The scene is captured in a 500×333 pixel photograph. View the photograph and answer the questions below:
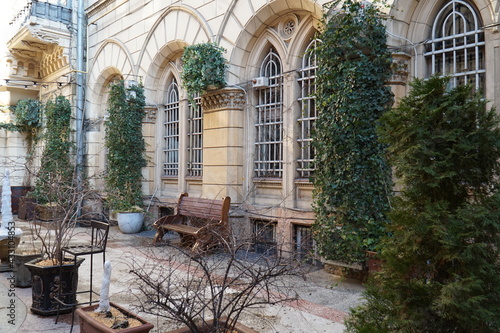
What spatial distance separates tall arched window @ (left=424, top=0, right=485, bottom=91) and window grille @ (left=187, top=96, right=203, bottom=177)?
21.0ft

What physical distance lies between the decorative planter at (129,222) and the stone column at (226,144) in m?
3.08

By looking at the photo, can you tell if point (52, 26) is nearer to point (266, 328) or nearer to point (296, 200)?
point (296, 200)

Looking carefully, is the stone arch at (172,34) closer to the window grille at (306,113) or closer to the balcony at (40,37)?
the window grille at (306,113)

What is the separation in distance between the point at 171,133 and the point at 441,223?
11011mm

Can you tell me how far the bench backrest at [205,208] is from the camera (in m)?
9.20

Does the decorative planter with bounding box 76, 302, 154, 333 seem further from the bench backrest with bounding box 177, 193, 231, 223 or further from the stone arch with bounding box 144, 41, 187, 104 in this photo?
the stone arch with bounding box 144, 41, 187, 104

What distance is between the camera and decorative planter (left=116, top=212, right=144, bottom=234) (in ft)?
40.9

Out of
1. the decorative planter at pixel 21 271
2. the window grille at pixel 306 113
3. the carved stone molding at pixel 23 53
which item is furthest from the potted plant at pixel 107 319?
the carved stone molding at pixel 23 53

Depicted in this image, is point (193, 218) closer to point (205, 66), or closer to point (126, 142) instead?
point (205, 66)

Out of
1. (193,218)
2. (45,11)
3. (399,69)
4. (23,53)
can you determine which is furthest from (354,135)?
(23,53)

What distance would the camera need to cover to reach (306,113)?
9164 mm

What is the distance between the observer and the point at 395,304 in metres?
3.25

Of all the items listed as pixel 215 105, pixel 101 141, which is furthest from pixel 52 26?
pixel 215 105

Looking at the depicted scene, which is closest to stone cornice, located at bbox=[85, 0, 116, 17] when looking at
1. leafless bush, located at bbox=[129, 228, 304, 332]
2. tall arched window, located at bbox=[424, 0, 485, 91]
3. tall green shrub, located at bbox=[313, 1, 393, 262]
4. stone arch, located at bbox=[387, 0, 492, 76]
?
tall green shrub, located at bbox=[313, 1, 393, 262]
